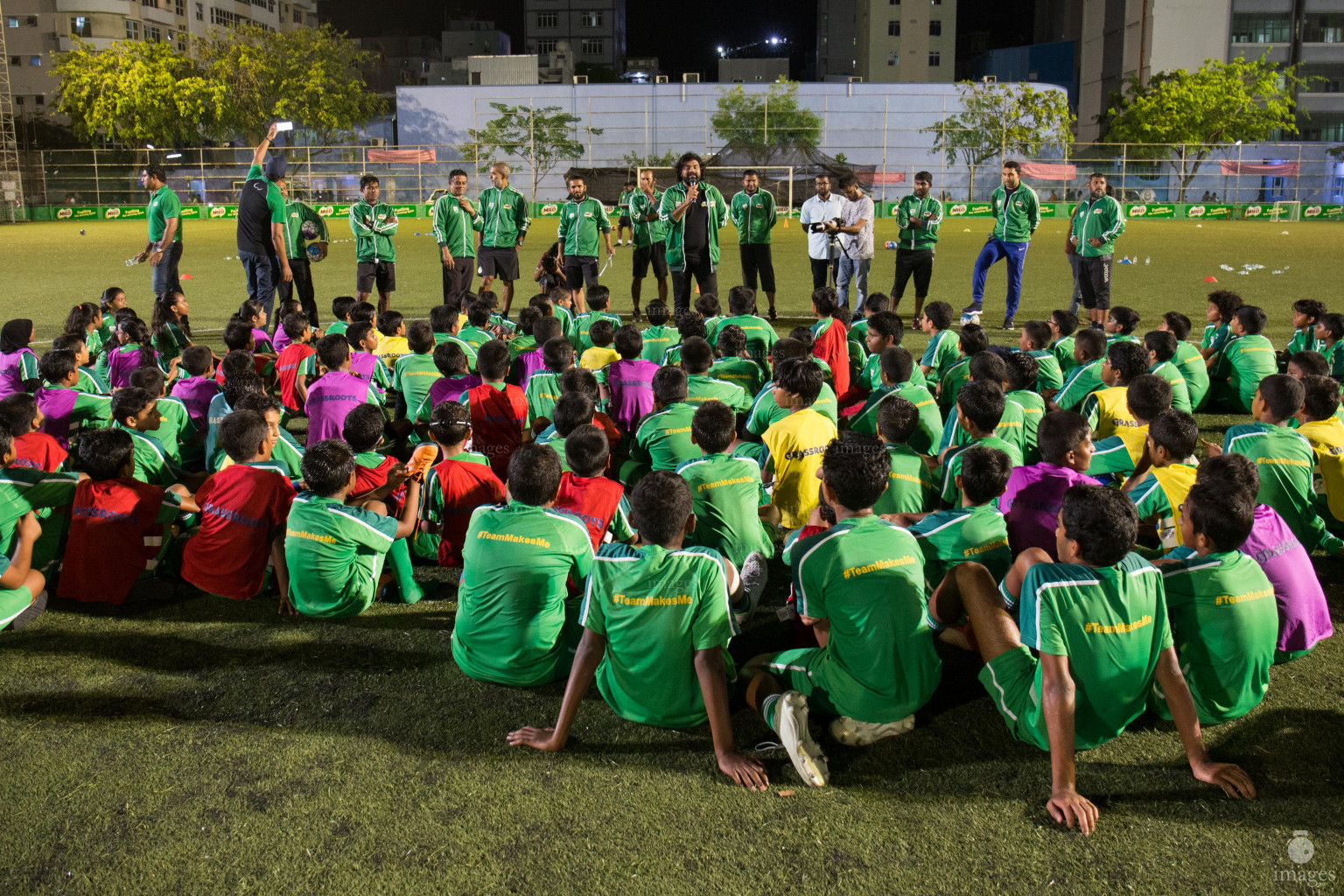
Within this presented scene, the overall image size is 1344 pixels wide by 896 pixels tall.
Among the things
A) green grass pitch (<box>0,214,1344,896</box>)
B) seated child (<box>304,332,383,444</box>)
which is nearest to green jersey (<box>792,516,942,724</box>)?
green grass pitch (<box>0,214,1344,896</box>)

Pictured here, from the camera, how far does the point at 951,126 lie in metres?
47.6

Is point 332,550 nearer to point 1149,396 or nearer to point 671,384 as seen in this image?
point 671,384

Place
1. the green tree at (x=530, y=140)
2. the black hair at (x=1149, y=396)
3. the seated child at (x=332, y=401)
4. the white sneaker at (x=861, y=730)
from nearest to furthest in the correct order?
the white sneaker at (x=861, y=730) < the black hair at (x=1149, y=396) < the seated child at (x=332, y=401) < the green tree at (x=530, y=140)

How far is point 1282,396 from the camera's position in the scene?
4.55 meters

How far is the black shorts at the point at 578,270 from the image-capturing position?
1176cm

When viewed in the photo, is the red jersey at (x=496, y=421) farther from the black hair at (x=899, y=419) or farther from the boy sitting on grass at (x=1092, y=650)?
the boy sitting on grass at (x=1092, y=650)

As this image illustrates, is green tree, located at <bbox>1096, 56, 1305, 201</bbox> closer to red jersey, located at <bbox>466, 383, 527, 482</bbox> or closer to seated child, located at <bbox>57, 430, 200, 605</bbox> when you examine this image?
red jersey, located at <bbox>466, 383, 527, 482</bbox>

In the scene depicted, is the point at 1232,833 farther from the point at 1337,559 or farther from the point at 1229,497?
Result: the point at 1337,559

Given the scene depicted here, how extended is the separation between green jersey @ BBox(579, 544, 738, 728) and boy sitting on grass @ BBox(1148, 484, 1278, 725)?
1517 millimetres

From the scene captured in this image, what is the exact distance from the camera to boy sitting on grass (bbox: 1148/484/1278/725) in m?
3.14

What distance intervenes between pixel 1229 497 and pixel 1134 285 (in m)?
13.2

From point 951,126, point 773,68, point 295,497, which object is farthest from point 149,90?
point 295,497

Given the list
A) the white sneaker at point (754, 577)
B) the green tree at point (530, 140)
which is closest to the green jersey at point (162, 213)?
the white sneaker at point (754, 577)

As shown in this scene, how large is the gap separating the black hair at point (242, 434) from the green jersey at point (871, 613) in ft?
8.82
